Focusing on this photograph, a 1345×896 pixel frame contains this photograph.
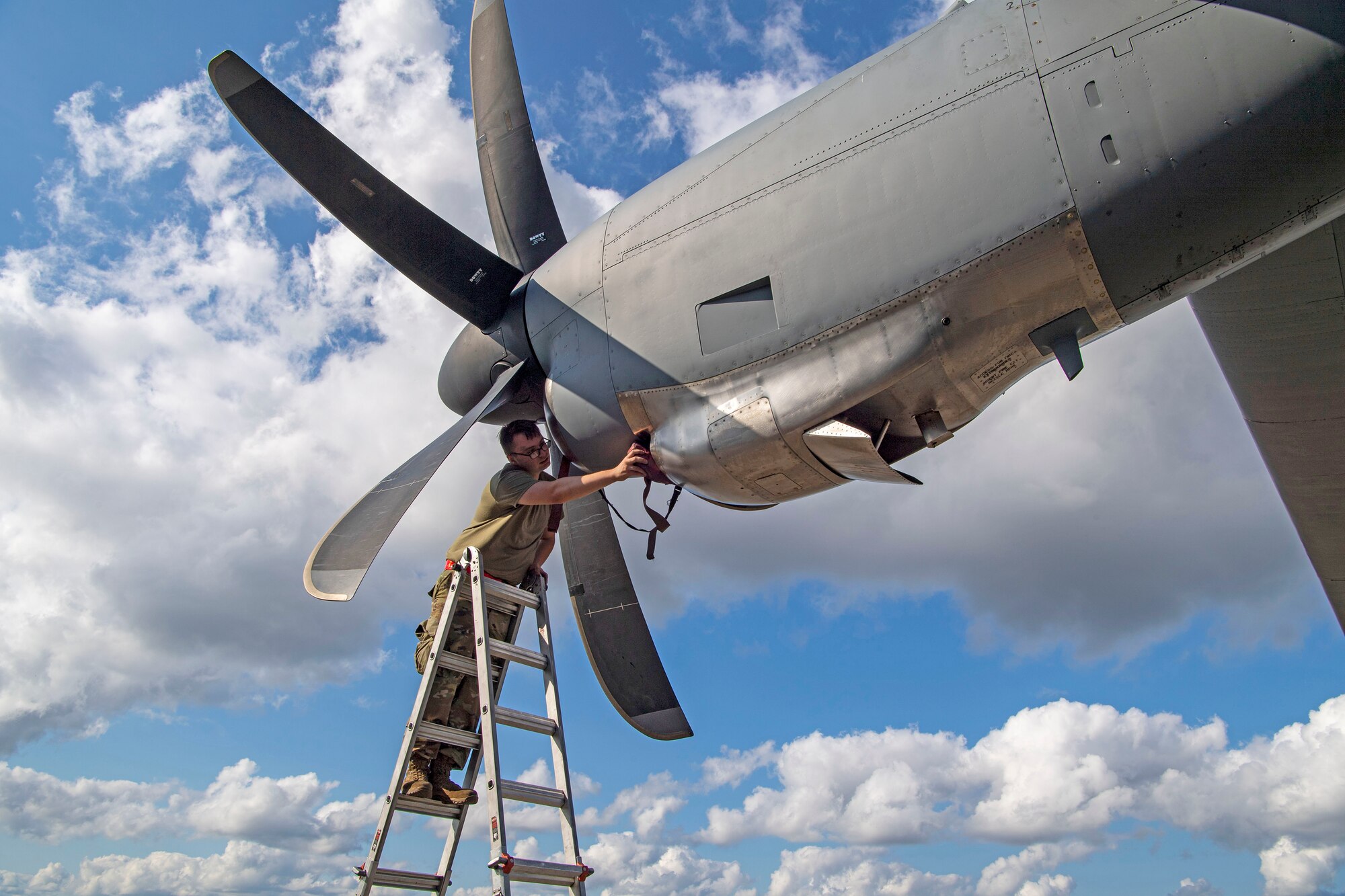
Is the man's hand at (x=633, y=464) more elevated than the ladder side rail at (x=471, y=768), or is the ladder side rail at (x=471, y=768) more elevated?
the man's hand at (x=633, y=464)

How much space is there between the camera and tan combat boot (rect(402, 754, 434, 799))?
18.8ft

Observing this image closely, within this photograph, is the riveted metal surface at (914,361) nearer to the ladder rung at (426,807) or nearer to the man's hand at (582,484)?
the man's hand at (582,484)

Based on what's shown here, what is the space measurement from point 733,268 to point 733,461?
1355 mm

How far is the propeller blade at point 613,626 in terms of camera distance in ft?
26.3

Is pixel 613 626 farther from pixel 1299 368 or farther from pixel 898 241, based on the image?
pixel 1299 368

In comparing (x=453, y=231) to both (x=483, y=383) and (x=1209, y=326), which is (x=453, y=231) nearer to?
(x=483, y=383)

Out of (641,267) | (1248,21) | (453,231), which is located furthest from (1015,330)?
(453,231)

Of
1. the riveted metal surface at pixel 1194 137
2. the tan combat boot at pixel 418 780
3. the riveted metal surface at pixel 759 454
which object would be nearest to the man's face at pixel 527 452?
the riveted metal surface at pixel 759 454

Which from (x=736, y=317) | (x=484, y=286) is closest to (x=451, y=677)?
(x=736, y=317)

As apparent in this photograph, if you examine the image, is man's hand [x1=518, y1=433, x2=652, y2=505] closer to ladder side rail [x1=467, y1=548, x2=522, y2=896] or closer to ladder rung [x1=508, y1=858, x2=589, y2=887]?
ladder side rail [x1=467, y1=548, x2=522, y2=896]

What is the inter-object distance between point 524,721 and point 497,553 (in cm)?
134

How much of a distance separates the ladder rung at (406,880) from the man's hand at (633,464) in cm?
289

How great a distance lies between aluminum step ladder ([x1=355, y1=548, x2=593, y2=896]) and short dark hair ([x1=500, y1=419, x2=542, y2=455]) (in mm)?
866

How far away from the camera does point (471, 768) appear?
6.05m
